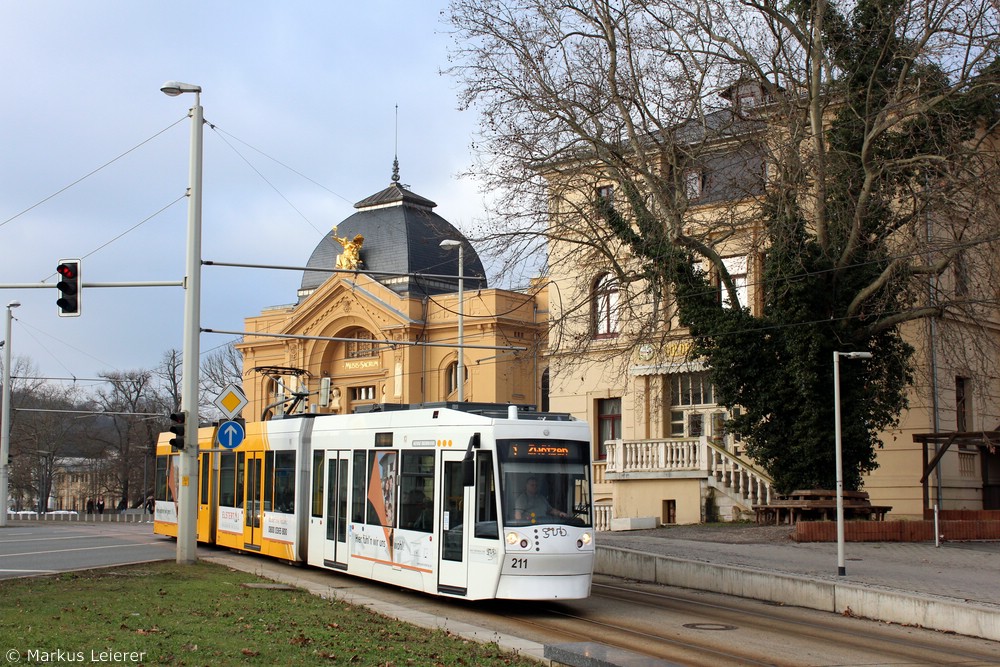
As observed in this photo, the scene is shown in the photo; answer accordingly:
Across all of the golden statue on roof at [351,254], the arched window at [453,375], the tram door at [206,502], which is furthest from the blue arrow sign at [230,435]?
the golden statue on roof at [351,254]

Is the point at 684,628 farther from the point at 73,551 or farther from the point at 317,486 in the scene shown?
the point at 73,551

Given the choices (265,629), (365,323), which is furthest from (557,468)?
(365,323)

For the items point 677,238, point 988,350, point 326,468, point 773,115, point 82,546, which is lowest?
point 82,546

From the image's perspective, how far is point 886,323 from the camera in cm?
2600

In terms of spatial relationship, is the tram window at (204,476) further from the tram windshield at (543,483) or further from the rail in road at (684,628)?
the tram windshield at (543,483)

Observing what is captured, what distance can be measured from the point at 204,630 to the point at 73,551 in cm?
1635

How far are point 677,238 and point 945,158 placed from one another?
19.8ft

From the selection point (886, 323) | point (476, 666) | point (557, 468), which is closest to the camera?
point (476, 666)

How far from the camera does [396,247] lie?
6444 centimetres

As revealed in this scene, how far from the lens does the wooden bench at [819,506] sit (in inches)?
1030

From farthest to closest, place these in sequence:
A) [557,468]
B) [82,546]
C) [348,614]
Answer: [82,546], [557,468], [348,614]

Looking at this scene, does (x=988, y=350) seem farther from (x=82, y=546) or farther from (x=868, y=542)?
(x=82, y=546)

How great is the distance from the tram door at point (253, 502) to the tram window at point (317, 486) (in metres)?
3.02

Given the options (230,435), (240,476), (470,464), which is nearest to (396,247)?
(240,476)
